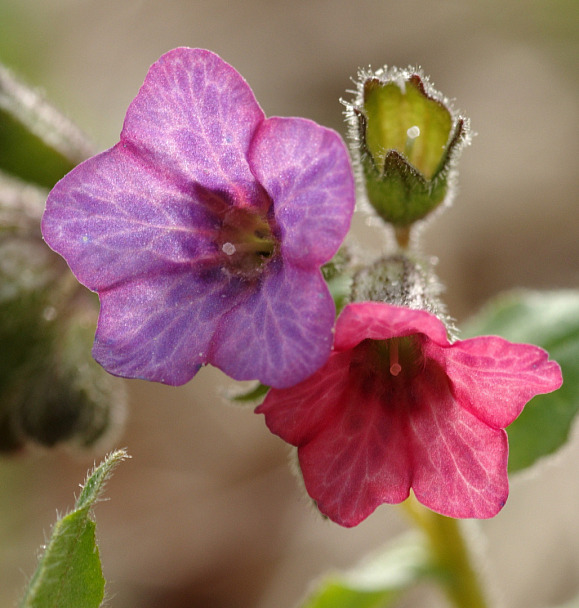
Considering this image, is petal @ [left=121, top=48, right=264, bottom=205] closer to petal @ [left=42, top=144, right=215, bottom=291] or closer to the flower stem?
petal @ [left=42, top=144, right=215, bottom=291]

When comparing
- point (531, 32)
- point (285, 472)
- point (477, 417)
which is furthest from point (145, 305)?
point (531, 32)

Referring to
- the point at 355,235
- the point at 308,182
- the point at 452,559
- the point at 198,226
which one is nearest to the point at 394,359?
the point at 308,182

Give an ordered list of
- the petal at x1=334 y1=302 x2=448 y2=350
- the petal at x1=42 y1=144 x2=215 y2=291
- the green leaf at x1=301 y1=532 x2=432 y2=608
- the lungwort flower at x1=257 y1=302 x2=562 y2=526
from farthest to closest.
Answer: the green leaf at x1=301 y1=532 x2=432 y2=608 → the petal at x1=42 y1=144 x2=215 y2=291 → the lungwort flower at x1=257 y1=302 x2=562 y2=526 → the petal at x1=334 y1=302 x2=448 y2=350

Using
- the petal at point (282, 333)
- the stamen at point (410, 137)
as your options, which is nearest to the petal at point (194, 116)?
the petal at point (282, 333)

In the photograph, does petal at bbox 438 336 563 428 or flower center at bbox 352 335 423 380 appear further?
flower center at bbox 352 335 423 380

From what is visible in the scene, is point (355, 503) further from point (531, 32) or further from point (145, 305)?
point (531, 32)

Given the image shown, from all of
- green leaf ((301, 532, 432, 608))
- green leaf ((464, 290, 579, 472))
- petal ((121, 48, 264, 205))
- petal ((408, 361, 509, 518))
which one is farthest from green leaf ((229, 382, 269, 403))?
green leaf ((301, 532, 432, 608))
